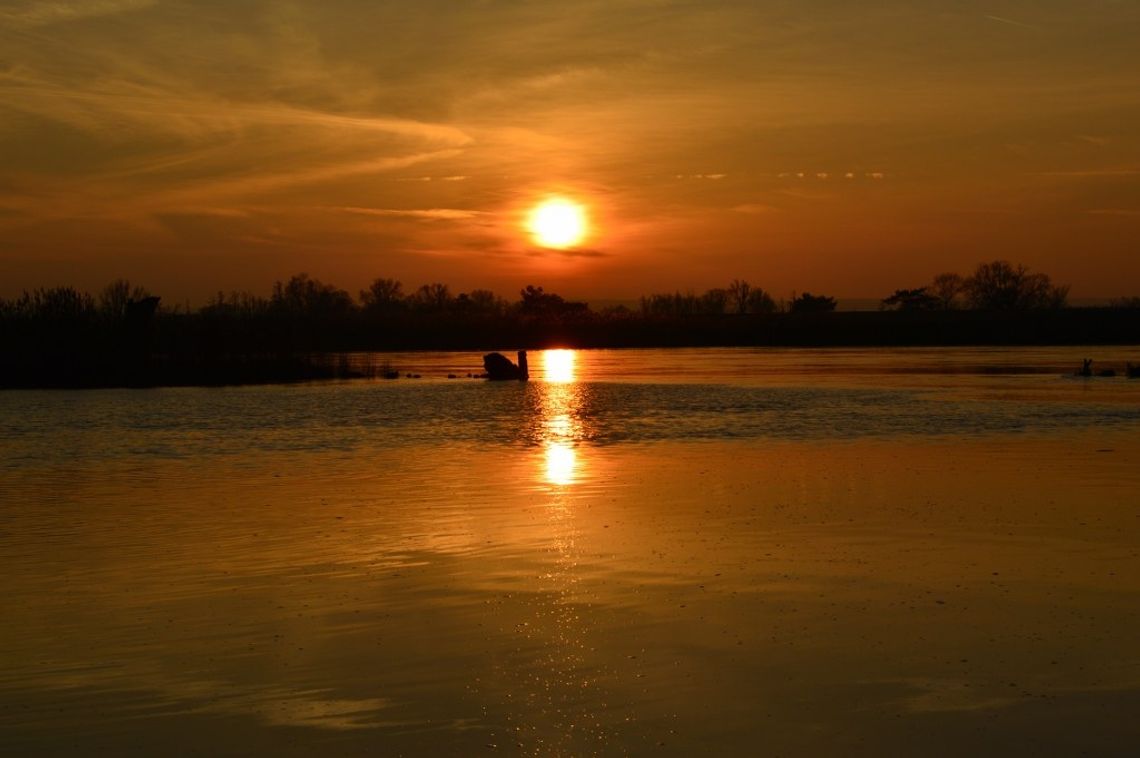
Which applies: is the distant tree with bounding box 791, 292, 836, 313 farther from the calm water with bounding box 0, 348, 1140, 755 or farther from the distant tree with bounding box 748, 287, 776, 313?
the calm water with bounding box 0, 348, 1140, 755

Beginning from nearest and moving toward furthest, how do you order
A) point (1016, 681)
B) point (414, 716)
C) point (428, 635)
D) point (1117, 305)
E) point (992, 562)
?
point (414, 716) → point (1016, 681) → point (428, 635) → point (992, 562) → point (1117, 305)

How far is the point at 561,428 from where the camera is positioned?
88.7ft

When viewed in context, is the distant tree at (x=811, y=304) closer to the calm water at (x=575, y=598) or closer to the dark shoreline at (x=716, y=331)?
the dark shoreline at (x=716, y=331)

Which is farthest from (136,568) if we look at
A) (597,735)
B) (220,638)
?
(597,735)

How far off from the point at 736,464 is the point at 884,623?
35.1 ft

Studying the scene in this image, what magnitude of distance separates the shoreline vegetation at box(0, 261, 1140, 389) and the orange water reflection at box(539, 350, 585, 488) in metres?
11.8

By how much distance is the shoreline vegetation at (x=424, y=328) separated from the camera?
44781 millimetres

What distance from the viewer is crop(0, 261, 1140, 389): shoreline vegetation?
44.8 meters

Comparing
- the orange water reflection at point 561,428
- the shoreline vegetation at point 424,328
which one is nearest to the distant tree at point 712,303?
the shoreline vegetation at point 424,328

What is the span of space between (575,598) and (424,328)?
91057mm

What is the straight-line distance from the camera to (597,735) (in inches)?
247

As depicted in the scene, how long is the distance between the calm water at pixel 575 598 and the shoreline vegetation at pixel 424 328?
2427 cm

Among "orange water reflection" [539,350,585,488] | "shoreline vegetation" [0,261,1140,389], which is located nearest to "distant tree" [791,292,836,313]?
"shoreline vegetation" [0,261,1140,389]

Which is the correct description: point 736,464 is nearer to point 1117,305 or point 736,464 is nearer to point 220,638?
point 220,638
